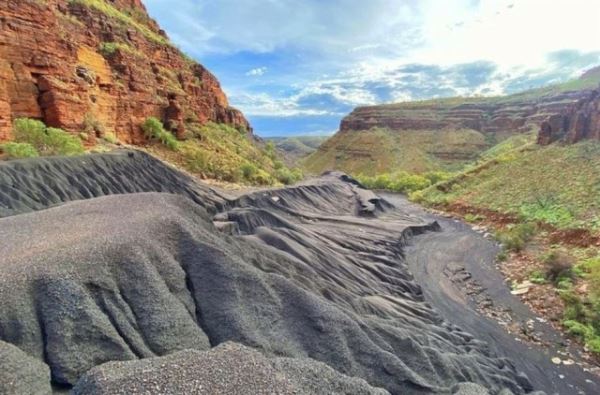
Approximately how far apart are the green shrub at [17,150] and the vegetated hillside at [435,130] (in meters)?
77.5

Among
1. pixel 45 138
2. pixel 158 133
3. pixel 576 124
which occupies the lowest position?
pixel 45 138

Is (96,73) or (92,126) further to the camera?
(96,73)

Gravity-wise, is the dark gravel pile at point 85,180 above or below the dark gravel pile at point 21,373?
above

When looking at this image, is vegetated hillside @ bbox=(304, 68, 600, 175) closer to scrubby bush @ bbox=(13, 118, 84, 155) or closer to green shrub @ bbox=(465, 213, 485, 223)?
green shrub @ bbox=(465, 213, 485, 223)

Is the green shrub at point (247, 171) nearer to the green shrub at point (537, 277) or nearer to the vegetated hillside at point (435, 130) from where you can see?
the green shrub at point (537, 277)

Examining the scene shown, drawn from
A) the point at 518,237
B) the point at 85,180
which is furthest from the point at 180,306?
the point at 518,237

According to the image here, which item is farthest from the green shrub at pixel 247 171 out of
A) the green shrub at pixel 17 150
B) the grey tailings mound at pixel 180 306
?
the grey tailings mound at pixel 180 306

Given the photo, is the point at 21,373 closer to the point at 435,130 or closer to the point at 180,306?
the point at 180,306

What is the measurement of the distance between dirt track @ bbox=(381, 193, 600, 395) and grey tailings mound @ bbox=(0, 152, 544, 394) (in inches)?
71.6

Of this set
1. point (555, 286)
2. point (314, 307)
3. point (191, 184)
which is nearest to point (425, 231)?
point (555, 286)

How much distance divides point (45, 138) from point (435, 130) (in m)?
95.4

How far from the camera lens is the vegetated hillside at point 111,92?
2189cm

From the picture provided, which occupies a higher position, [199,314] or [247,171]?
[247,171]

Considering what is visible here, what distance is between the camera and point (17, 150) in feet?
63.2
